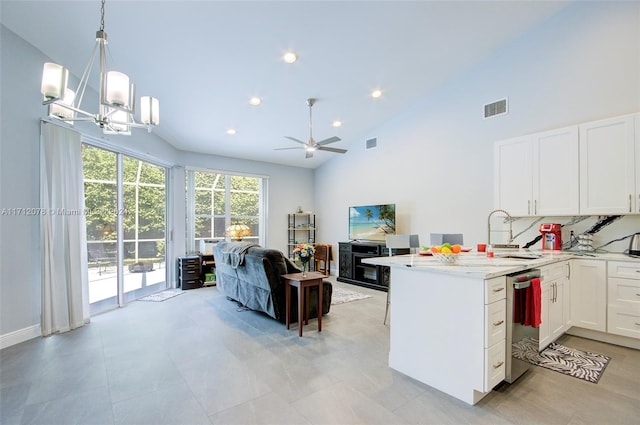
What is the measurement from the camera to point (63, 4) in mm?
2789

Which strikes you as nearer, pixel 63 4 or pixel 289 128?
pixel 63 4

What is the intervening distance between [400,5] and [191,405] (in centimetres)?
441

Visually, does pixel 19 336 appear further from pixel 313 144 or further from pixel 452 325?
pixel 452 325

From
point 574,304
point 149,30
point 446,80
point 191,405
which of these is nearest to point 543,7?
point 446,80

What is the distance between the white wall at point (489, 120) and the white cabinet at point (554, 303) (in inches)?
43.0

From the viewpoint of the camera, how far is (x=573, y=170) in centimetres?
365

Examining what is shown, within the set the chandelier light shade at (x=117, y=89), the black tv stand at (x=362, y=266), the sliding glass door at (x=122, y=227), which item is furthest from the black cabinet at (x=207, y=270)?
the chandelier light shade at (x=117, y=89)

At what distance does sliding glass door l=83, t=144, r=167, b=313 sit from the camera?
435 cm

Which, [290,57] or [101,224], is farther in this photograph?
[101,224]

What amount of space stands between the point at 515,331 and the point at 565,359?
3.87 feet

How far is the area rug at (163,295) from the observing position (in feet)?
16.9

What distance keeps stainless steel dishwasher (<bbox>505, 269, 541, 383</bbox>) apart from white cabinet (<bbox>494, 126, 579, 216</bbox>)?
1.89 meters

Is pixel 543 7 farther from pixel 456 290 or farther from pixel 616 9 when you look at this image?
pixel 456 290

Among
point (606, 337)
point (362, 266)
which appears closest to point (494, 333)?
point (606, 337)
